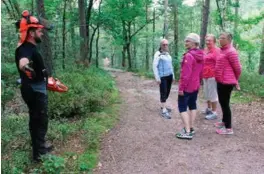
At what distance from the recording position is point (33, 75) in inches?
Result: 178

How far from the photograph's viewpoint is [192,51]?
245 inches

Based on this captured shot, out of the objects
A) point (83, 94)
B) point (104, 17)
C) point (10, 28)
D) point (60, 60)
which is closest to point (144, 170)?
point (83, 94)

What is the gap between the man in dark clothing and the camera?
4535mm

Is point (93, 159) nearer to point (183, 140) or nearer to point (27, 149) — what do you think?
point (27, 149)

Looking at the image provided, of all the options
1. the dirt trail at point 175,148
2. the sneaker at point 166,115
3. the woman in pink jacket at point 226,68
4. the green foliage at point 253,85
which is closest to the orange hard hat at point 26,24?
the dirt trail at point 175,148

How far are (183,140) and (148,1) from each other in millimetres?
23417

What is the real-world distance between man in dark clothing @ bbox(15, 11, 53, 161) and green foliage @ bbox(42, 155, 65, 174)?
30 centimetres

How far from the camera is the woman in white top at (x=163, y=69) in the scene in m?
Result: 7.97

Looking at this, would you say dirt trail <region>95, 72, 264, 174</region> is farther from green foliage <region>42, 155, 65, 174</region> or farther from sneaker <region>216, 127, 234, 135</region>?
green foliage <region>42, 155, 65, 174</region>

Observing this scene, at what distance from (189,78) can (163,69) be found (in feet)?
6.32

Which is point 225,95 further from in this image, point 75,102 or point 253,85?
point 253,85

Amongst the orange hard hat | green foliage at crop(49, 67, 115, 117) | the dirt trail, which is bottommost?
the dirt trail

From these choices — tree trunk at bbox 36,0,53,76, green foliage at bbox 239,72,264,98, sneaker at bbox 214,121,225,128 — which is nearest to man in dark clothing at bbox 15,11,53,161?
sneaker at bbox 214,121,225,128

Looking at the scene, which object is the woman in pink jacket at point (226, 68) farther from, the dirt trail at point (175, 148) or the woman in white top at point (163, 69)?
the woman in white top at point (163, 69)
